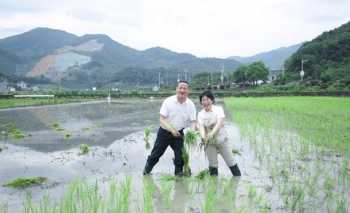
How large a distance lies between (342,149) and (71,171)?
220 inches

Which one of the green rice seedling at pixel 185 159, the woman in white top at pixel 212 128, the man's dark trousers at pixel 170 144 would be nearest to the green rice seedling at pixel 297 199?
the woman in white top at pixel 212 128

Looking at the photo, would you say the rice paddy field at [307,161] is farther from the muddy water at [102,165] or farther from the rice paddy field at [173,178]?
the muddy water at [102,165]

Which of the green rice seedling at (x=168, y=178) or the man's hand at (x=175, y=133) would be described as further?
the green rice seedling at (x=168, y=178)

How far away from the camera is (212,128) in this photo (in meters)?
6.00

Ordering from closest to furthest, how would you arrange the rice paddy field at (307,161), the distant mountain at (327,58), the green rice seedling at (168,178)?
1. the rice paddy field at (307,161)
2. the green rice seedling at (168,178)
3. the distant mountain at (327,58)

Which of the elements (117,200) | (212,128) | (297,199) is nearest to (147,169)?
(212,128)

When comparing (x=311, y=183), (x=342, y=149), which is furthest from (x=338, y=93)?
(x=311, y=183)

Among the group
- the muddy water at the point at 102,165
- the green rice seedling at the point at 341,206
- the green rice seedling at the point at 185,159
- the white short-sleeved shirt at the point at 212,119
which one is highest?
the white short-sleeved shirt at the point at 212,119

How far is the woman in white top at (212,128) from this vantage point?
5.84 meters

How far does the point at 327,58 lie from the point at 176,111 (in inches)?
2390

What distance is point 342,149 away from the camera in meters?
8.52

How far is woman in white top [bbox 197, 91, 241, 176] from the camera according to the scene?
19.2 feet

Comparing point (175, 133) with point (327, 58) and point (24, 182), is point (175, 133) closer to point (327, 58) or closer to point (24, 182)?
point (24, 182)

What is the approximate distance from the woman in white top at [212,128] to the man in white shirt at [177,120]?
23 centimetres
